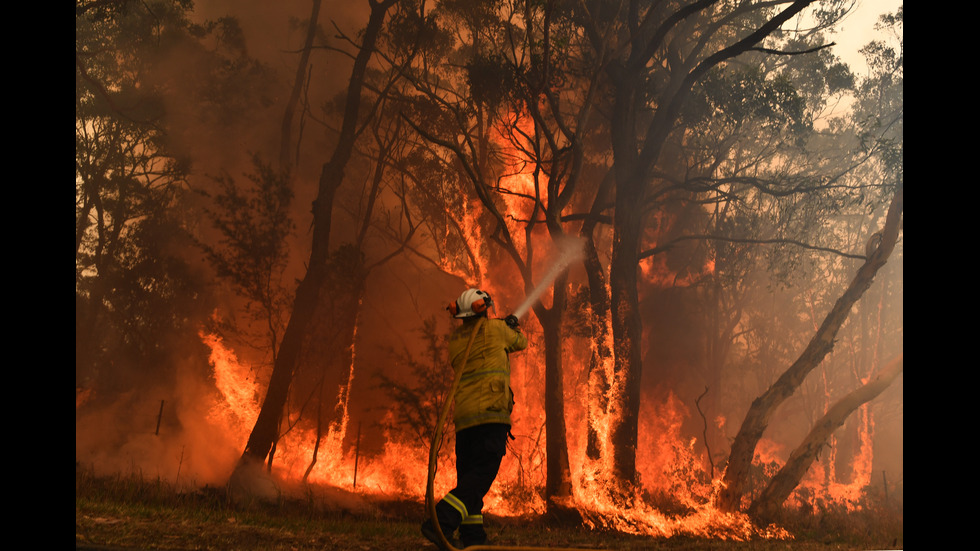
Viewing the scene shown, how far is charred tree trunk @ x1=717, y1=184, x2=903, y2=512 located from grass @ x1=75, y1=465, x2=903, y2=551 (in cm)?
102

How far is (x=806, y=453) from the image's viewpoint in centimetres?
983

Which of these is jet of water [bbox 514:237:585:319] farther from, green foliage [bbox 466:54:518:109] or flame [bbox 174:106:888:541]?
green foliage [bbox 466:54:518:109]

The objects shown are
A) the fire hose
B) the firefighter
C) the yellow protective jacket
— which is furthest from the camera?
the yellow protective jacket

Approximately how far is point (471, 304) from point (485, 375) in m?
0.59

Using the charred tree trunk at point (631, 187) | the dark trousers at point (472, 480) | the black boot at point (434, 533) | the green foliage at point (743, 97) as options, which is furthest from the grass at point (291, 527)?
the green foliage at point (743, 97)

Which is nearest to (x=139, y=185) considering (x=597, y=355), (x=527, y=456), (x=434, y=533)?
(x=597, y=355)

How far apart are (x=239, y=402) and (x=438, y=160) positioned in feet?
18.5

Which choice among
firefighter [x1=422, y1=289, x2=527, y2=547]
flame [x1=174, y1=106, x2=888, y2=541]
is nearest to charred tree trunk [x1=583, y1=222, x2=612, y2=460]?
flame [x1=174, y1=106, x2=888, y2=541]

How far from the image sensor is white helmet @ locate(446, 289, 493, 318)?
4.92 meters

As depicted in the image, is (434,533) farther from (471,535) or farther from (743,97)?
(743,97)

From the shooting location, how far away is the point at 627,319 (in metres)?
9.38

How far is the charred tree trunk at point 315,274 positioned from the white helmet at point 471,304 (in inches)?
205

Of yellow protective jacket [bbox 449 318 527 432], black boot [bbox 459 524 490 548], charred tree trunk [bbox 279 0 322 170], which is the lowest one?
black boot [bbox 459 524 490 548]
